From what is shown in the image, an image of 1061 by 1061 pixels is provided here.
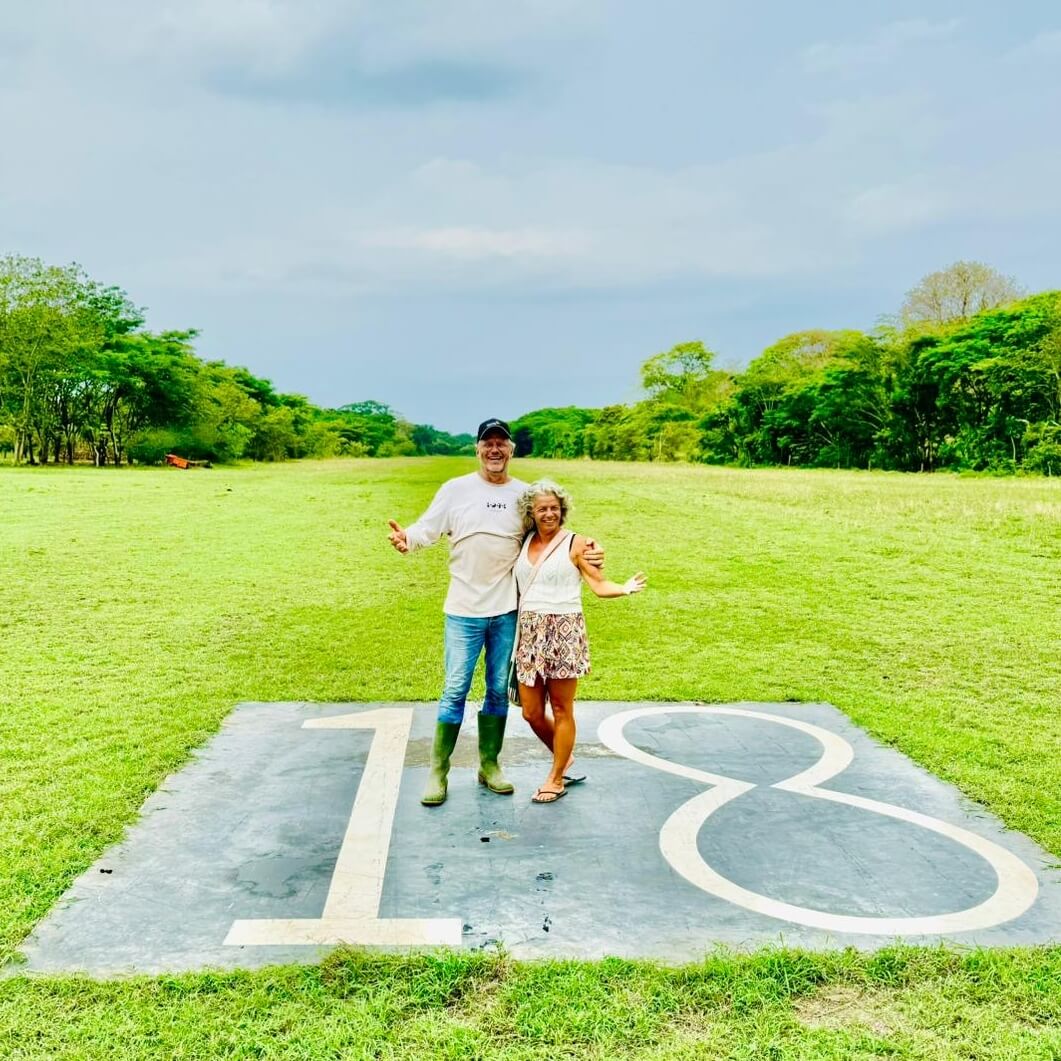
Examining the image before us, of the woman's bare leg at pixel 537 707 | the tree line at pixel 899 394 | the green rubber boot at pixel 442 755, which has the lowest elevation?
the green rubber boot at pixel 442 755

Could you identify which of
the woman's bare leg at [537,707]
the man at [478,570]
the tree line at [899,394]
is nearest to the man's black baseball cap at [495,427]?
the man at [478,570]

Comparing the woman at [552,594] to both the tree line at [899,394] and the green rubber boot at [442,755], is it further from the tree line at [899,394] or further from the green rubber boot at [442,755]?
the tree line at [899,394]

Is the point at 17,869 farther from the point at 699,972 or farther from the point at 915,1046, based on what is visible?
the point at 915,1046

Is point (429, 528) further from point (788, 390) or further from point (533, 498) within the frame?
point (788, 390)

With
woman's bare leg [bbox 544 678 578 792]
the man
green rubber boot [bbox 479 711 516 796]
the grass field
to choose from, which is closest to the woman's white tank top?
the man

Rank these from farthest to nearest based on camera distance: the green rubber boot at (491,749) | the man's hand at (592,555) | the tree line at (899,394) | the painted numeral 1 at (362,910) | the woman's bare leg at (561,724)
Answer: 1. the tree line at (899,394)
2. the green rubber boot at (491,749)
3. the woman's bare leg at (561,724)
4. the man's hand at (592,555)
5. the painted numeral 1 at (362,910)

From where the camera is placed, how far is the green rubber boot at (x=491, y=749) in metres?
4.95

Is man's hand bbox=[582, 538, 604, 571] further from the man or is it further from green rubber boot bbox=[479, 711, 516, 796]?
green rubber boot bbox=[479, 711, 516, 796]

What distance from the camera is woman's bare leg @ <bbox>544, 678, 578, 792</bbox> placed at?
4750 millimetres

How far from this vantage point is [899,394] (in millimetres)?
55125

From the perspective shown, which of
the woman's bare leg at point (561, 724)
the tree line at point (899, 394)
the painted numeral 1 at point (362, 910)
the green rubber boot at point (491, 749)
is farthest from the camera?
the tree line at point (899, 394)

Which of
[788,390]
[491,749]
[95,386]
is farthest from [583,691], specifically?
[788,390]

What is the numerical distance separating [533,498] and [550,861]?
5.67 feet

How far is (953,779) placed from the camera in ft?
17.1
